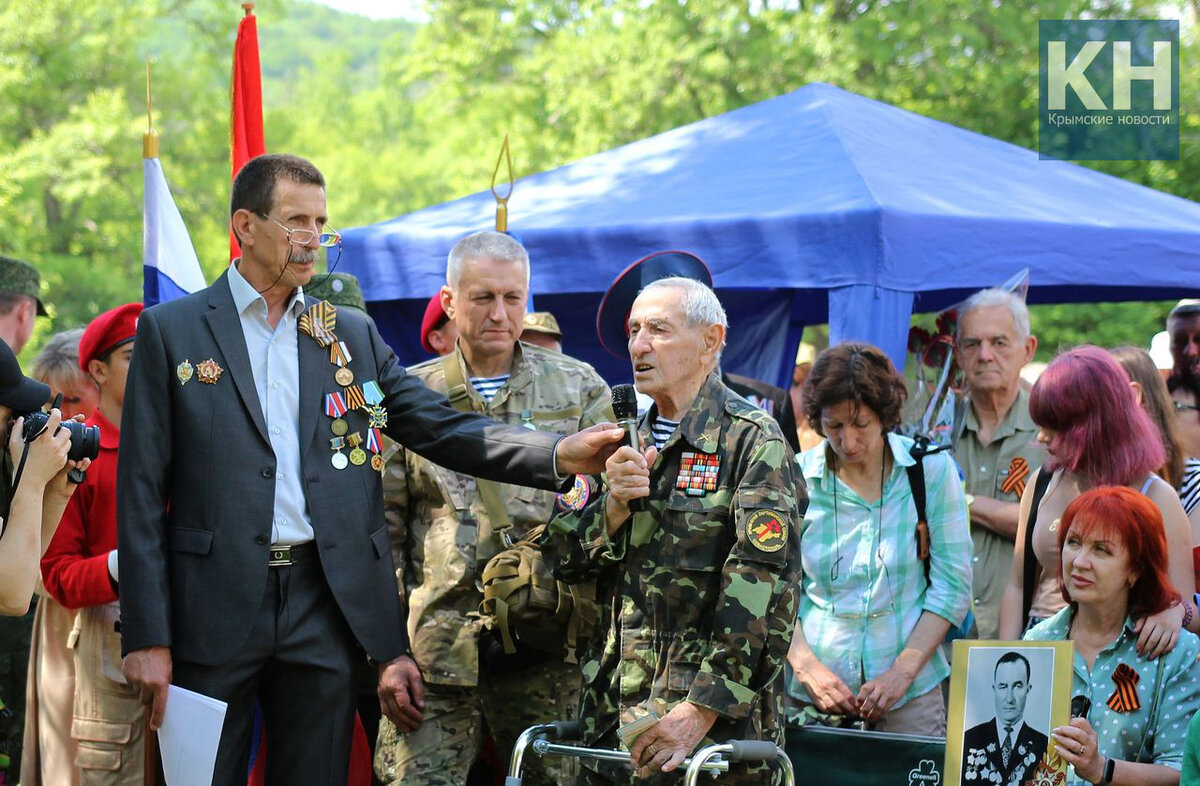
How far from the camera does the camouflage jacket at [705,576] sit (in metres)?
3.51

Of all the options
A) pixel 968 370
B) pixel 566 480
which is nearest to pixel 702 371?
pixel 566 480

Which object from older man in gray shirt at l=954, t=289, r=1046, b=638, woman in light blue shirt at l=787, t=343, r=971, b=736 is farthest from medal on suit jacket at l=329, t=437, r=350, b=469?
older man in gray shirt at l=954, t=289, r=1046, b=638

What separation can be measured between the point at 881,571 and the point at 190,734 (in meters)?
2.39

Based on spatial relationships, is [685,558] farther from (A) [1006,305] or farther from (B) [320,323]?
(A) [1006,305]

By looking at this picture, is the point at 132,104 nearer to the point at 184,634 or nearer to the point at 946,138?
the point at 946,138

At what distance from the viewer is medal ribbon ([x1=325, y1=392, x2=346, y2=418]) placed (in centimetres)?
391

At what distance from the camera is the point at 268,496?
146 inches

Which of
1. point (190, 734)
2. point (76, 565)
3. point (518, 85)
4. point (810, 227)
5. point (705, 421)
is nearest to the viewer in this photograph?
point (190, 734)

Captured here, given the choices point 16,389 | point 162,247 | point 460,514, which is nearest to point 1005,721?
point 460,514

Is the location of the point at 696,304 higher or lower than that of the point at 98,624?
higher

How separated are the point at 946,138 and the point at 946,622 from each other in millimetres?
4230

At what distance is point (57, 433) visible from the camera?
11.8ft

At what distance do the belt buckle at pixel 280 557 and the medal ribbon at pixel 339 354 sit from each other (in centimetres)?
57

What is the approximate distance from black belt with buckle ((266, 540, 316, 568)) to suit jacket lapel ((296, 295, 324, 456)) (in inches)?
10.3
